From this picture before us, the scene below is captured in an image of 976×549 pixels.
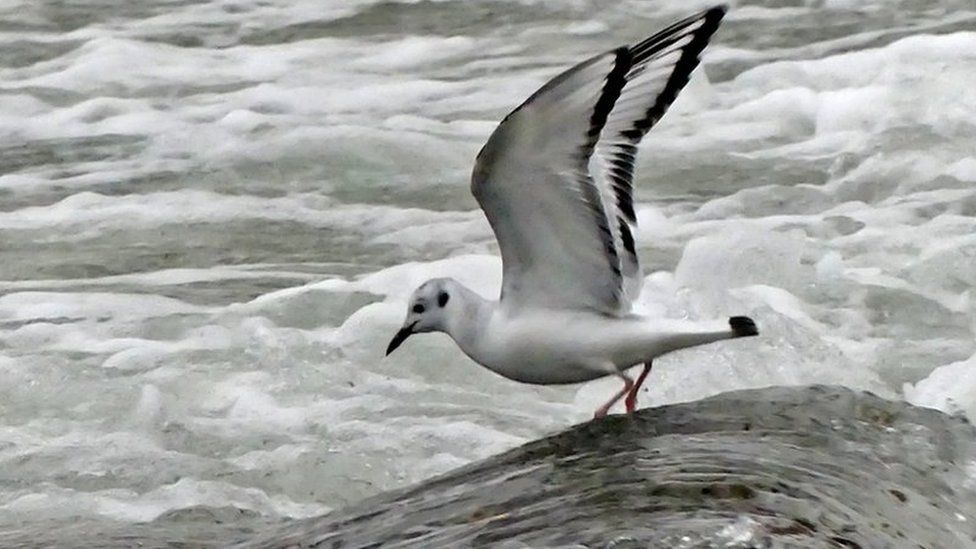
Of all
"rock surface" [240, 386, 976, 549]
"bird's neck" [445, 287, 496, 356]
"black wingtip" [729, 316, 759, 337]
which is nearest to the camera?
"rock surface" [240, 386, 976, 549]

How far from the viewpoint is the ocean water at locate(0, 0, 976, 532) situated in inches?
293

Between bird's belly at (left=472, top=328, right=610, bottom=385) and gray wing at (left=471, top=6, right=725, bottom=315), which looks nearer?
gray wing at (left=471, top=6, right=725, bottom=315)

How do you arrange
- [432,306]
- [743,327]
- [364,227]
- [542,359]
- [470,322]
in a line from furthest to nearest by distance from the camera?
[364,227] → [432,306] → [470,322] → [542,359] → [743,327]

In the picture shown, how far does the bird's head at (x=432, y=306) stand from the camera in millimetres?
5516

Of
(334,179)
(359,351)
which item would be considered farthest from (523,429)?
(334,179)

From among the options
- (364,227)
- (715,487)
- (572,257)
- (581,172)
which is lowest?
(364,227)

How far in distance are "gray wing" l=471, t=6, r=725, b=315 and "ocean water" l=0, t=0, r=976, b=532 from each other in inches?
62.2

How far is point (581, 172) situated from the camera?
507cm

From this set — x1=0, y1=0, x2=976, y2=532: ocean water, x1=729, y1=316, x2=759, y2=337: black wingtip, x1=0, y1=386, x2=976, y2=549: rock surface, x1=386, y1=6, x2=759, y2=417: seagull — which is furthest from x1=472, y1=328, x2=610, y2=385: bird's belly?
x1=0, y1=0, x2=976, y2=532: ocean water

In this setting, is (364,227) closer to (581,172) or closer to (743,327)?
(581,172)

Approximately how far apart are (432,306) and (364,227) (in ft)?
14.8

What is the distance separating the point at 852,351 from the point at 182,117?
18.4 ft

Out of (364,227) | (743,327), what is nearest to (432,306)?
(743,327)

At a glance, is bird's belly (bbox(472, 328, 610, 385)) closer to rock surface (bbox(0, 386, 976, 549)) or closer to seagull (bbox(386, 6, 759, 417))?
seagull (bbox(386, 6, 759, 417))
